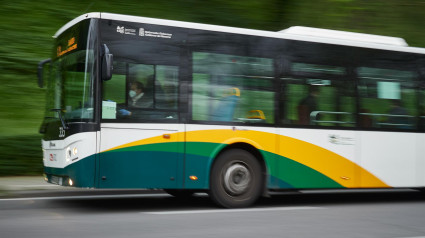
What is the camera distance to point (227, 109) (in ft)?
29.5

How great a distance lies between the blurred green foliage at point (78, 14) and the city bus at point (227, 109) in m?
3.60

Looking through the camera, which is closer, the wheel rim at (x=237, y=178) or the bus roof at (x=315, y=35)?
the bus roof at (x=315, y=35)

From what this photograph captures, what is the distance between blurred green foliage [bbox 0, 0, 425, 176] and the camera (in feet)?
41.8

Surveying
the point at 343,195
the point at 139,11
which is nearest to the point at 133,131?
the point at 343,195

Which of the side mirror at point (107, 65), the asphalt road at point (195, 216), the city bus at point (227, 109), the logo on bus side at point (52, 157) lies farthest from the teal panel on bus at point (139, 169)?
the side mirror at point (107, 65)

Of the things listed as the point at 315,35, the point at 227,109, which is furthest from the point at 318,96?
the point at 227,109

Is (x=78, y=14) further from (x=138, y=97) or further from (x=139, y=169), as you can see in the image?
(x=139, y=169)

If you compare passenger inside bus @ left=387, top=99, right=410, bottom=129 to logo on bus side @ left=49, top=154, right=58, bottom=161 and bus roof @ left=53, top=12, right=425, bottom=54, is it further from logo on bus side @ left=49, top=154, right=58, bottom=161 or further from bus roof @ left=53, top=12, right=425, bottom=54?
logo on bus side @ left=49, top=154, right=58, bottom=161

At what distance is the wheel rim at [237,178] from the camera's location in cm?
905

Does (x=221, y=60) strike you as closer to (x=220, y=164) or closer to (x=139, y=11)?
(x=220, y=164)

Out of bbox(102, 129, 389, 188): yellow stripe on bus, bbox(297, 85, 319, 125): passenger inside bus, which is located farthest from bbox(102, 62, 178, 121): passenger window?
bbox(297, 85, 319, 125): passenger inside bus

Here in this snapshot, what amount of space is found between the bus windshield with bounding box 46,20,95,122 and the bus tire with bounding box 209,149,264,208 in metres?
2.23

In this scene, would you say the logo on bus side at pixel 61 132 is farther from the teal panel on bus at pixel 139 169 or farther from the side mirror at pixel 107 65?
the side mirror at pixel 107 65

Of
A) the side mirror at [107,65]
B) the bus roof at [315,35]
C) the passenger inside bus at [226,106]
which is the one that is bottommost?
the passenger inside bus at [226,106]
